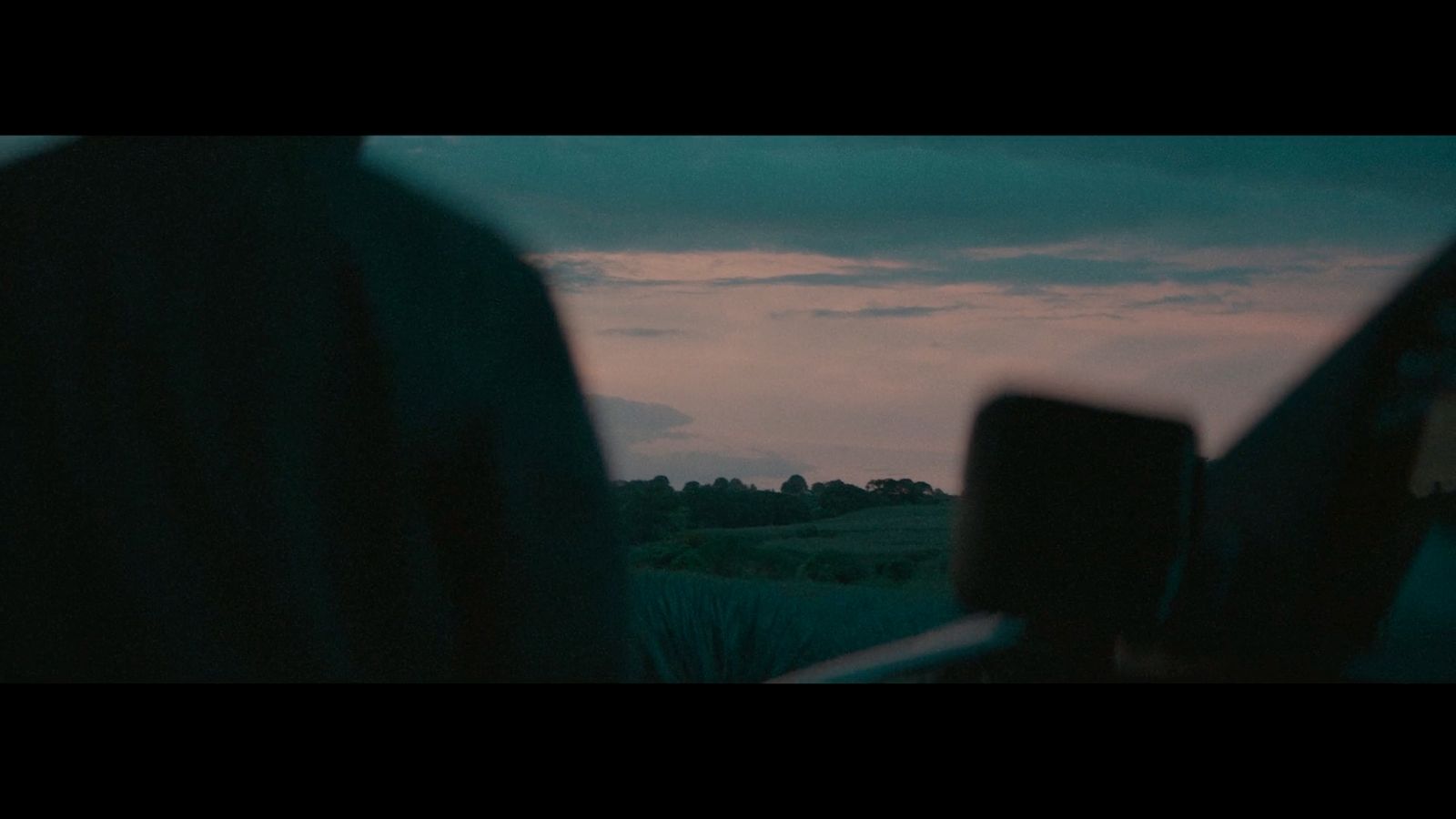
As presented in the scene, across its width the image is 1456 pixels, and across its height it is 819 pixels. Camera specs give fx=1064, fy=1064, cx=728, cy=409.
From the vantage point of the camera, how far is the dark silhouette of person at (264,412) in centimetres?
138

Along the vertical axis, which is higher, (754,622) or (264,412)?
(264,412)

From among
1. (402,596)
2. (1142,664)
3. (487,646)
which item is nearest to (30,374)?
(402,596)

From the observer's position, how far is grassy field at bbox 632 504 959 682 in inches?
55.3

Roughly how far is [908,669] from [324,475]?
0.80 meters

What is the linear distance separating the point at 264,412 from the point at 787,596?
738 millimetres

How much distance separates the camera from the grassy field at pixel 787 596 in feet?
4.61

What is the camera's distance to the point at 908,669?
52.4 inches

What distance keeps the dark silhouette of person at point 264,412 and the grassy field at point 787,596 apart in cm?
8

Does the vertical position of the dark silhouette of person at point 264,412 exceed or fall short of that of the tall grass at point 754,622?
it exceeds it

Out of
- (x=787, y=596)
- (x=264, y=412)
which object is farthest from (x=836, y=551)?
(x=264, y=412)

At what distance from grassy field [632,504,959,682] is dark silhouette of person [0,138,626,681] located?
0.08m

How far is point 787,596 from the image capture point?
56.3 inches

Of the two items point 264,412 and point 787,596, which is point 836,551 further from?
point 264,412
